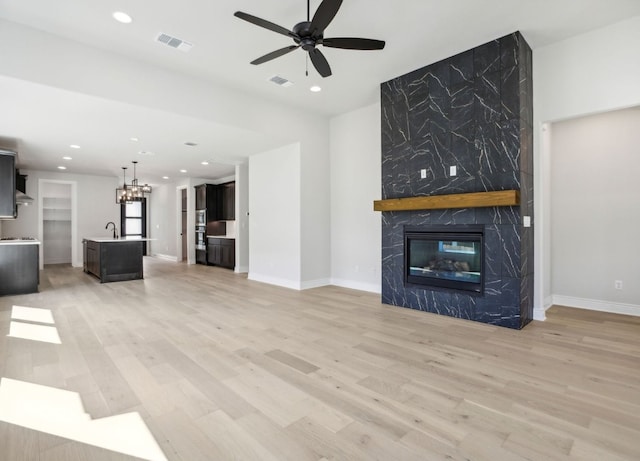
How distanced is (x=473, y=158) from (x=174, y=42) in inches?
150

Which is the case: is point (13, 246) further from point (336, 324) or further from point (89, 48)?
point (336, 324)

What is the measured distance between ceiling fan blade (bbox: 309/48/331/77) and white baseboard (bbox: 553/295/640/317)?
4492mm

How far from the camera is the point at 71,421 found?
1.98 m

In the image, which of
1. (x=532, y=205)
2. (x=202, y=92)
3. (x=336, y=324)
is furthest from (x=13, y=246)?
(x=532, y=205)

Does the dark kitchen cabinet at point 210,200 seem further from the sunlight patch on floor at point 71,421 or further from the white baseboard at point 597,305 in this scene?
the white baseboard at point 597,305

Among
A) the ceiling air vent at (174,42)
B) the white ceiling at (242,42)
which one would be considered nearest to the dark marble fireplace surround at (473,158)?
the white ceiling at (242,42)

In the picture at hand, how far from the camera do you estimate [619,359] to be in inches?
114

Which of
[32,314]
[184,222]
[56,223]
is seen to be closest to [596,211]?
[32,314]

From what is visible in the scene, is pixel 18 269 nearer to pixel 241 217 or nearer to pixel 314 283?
pixel 241 217

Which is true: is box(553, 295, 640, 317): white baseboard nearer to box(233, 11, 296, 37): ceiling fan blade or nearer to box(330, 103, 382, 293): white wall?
box(330, 103, 382, 293): white wall

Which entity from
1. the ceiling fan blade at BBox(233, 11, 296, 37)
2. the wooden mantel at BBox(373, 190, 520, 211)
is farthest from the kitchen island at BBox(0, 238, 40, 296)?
the wooden mantel at BBox(373, 190, 520, 211)

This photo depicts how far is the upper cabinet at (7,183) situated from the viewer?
19.0 feet

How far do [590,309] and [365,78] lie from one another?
4468mm

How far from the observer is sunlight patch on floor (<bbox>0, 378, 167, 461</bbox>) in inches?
69.4
